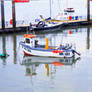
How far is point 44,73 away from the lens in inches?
1006

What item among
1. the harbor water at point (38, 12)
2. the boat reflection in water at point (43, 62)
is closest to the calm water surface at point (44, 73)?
the boat reflection in water at point (43, 62)

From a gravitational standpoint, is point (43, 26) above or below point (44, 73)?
above

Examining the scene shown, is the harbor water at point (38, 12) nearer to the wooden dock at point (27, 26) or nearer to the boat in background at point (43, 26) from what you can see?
the wooden dock at point (27, 26)

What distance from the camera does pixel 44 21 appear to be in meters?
50.8

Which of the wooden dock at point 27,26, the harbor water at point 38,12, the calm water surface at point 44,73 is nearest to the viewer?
the calm water surface at point 44,73

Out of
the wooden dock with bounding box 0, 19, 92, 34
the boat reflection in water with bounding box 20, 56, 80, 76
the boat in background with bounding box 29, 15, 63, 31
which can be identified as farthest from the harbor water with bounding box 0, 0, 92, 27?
the boat reflection in water with bounding box 20, 56, 80, 76

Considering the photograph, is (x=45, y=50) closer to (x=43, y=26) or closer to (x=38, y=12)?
(x=43, y=26)

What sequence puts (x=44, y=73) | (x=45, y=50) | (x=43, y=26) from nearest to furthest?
(x=44, y=73) → (x=45, y=50) → (x=43, y=26)

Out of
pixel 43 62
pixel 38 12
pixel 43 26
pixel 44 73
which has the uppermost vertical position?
pixel 38 12

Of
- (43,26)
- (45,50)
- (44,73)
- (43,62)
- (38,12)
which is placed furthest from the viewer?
(38,12)

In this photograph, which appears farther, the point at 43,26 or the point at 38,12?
the point at 38,12

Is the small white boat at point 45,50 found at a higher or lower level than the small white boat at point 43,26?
lower

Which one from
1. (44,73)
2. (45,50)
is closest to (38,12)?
(45,50)

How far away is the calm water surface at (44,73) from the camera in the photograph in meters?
22.1
